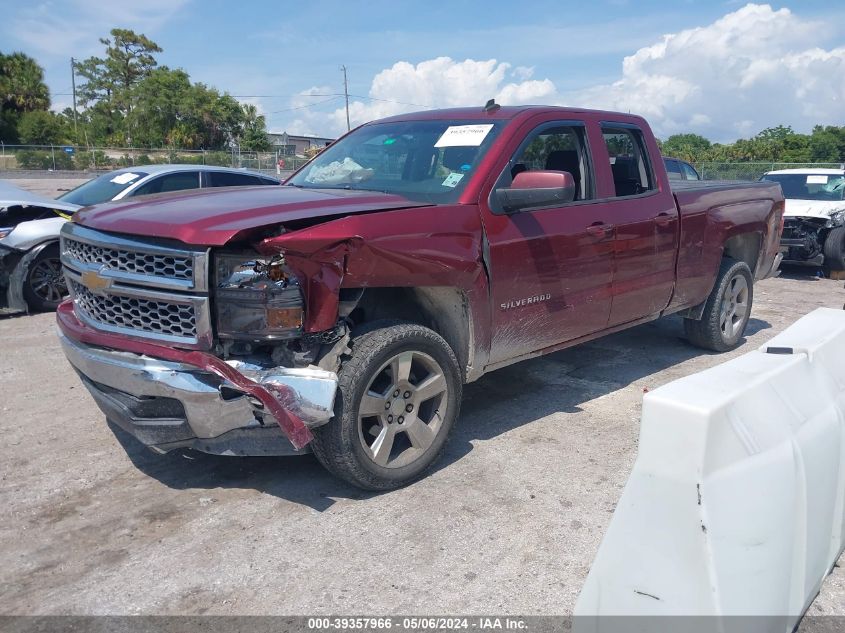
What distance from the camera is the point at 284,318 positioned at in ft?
10.8

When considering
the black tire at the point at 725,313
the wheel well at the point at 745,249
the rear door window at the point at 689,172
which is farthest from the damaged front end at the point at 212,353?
the rear door window at the point at 689,172

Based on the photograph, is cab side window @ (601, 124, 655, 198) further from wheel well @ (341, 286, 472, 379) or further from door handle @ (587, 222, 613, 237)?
wheel well @ (341, 286, 472, 379)

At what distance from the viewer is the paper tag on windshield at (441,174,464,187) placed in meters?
4.19

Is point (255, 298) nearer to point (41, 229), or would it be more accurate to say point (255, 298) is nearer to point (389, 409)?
point (389, 409)

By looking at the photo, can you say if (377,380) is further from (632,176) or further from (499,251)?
(632,176)

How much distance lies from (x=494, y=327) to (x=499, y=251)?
17.5 inches

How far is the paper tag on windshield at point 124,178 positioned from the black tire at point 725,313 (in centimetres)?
632

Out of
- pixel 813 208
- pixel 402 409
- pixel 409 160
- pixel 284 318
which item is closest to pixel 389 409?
pixel 402 409

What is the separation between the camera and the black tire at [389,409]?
345cm

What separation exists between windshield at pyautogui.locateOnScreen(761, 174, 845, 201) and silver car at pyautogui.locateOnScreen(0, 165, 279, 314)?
896cm

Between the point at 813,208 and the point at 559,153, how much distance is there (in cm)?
824

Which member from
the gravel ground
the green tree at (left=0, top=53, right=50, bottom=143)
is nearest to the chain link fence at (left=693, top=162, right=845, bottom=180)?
the gravel ground

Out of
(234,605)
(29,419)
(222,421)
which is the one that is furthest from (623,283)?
(29,419)

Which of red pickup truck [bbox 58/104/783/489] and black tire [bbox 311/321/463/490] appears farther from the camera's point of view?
black tire [bbox 311/321/463/490]
